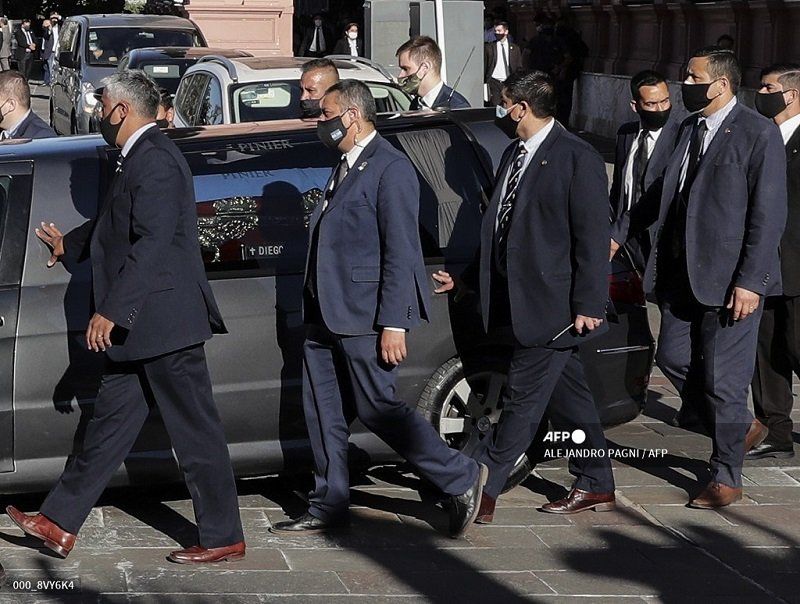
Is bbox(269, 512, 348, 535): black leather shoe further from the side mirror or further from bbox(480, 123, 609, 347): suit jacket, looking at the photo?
the side mirror

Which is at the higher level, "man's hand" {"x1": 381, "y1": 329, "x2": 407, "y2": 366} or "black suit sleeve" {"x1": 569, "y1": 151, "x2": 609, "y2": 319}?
"black suit sleeve" {"x1": 569, "y1": 151, "x2": 609, "y2": 319}

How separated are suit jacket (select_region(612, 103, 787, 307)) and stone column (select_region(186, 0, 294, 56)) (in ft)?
75.5

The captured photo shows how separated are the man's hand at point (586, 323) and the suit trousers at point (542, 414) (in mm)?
174

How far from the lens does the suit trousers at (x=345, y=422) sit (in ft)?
18.7

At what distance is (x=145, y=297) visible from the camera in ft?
17.3

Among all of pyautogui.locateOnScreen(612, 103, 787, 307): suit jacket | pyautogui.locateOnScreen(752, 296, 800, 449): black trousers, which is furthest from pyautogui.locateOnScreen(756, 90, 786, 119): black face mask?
pyautogui.locateOnScreen(752, 296, 800, 449): black trousers

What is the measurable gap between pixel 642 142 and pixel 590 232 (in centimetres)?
247

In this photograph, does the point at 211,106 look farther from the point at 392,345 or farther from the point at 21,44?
the point at 21,44

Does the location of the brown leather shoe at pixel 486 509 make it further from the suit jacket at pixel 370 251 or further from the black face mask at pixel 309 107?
the black face mask at pixel 309 107

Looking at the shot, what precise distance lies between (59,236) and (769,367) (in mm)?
3534

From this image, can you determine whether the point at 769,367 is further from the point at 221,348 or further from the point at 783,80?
the point at 221,348

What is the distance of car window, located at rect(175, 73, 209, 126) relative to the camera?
517 inches

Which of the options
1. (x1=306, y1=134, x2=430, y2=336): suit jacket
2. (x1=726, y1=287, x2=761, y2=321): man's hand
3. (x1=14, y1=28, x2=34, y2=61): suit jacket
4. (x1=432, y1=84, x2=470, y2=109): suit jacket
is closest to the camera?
(x1=306, y1=134, x2=430, y2=336): suit jacket

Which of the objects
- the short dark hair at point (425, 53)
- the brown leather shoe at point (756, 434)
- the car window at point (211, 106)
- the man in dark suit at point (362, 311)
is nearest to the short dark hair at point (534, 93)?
the man in dark suit at point (362, 311)
